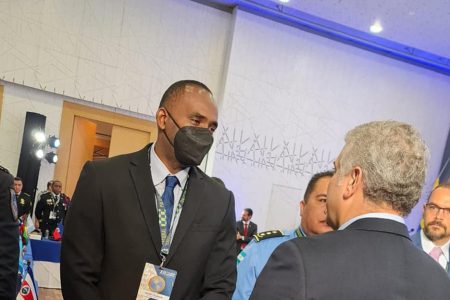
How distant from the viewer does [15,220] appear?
1.64 meters

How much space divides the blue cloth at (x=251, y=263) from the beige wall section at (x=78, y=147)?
6436 millimetres

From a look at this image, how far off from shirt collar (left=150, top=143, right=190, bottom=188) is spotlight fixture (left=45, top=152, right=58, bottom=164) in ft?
20.5

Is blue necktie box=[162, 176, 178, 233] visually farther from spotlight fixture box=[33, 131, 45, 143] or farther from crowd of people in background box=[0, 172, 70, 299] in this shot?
spotlight fixture box=[33, 131, 45, 143]

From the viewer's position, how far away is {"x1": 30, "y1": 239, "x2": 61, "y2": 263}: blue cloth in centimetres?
512

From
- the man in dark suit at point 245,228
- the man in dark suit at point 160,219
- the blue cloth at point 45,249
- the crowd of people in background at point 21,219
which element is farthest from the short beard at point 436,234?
the man in dark suit at point 245,228

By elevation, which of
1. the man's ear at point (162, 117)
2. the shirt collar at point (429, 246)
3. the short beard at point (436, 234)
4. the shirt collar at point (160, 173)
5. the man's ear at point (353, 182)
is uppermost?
the man's ear at point (162, 117)

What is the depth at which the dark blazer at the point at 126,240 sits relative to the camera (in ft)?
5.39

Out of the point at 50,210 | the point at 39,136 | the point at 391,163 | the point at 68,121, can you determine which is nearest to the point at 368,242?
the point at 391,163

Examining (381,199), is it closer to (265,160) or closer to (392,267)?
(392,267)

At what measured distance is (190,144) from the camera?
5.99ft

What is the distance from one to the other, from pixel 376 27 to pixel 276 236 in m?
7.58

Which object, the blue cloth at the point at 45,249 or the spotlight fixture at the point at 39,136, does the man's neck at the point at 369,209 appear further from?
the spotlight fixture at the point at 39,136

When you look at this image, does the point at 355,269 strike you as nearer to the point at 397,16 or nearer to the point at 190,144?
the point at 190,144

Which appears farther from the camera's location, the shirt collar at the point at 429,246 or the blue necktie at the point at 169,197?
the shirt collar at the point at 429,246
